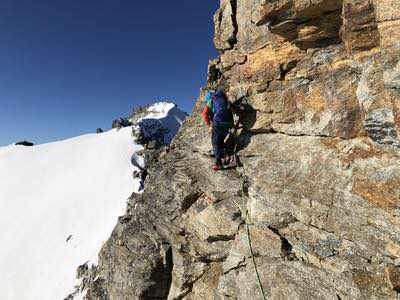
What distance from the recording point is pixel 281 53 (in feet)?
29.9

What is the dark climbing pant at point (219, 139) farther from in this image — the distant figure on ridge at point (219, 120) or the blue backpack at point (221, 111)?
the blue backpack at point (221, 111)

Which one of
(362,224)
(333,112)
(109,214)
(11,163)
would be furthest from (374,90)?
(11,163)

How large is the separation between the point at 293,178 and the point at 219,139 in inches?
132

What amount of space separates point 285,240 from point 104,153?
54.4 metres

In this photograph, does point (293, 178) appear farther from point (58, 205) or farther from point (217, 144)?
point (58, 205)

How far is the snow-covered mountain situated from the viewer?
30.8 metres

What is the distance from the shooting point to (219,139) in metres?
10.2

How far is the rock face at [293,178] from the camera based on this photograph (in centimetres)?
600

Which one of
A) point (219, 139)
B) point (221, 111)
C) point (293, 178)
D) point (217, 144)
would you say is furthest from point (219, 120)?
point (293, 178)

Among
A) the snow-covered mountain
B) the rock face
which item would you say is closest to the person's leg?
the rock face

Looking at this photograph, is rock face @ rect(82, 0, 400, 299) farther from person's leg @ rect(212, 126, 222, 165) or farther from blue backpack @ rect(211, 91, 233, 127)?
blue backpack @ rect(211, 91, 233, 127)

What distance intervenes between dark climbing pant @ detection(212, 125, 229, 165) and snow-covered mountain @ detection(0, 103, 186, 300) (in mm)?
26001

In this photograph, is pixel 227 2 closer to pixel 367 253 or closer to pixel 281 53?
pixel 281 53

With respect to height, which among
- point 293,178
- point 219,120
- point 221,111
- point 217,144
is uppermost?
point 221,111
